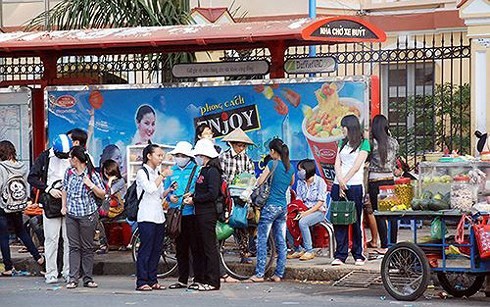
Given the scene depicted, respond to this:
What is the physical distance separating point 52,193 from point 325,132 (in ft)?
12.1

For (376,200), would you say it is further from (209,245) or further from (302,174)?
(209,245)

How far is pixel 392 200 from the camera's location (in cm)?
1303

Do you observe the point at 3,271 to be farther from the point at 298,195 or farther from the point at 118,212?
the point at 298,195

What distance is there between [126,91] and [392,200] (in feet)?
16.4

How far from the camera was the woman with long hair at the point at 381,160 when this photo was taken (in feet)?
49.3

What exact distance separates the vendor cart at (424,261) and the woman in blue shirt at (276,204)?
157cm

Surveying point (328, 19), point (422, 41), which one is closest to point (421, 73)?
point (422, 41)

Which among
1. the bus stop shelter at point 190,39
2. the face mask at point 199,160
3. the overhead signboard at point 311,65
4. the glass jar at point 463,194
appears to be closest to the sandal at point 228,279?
the face mask at point 199,160

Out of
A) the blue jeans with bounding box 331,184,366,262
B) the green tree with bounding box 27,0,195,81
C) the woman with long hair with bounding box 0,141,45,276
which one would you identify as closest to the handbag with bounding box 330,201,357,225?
the blue jeans with bounding box 331,184,366,262

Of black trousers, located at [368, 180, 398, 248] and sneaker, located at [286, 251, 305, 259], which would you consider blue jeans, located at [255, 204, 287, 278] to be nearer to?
sneaker, located at [286, 251, 305, 259]

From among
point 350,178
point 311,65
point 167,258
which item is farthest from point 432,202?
point 311,65

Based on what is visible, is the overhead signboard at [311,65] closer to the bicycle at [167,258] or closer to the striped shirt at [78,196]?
the bicycle at [167,258]

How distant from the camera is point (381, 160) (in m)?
15.2

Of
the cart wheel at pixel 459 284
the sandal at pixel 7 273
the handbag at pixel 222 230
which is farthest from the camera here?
the sandal at pixel 7 273
